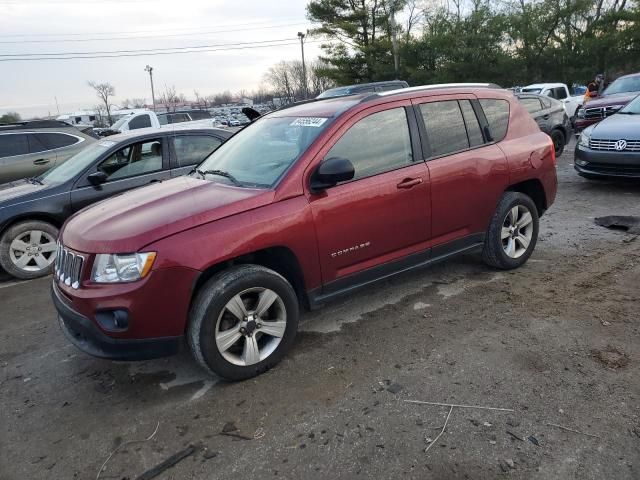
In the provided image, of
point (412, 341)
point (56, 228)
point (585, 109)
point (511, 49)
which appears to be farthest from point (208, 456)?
point (511, 49)

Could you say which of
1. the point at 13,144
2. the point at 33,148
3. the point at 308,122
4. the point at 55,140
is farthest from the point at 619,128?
the point at 13,144

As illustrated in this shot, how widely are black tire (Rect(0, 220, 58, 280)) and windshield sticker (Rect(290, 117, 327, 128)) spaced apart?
3625 mm

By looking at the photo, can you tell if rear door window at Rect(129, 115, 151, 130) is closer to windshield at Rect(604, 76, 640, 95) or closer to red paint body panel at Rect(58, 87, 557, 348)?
windshield at Rect(604, 76, 640, 95)

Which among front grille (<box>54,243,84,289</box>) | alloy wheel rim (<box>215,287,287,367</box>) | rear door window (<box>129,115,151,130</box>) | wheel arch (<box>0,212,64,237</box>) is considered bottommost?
alloy wheel rim (<box>215,287,287,367</box>)

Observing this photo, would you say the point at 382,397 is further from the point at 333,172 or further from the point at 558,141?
the point at 558,141

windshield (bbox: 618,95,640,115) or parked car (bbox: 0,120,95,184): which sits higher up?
parked car (bbox: 0,120,95,184)

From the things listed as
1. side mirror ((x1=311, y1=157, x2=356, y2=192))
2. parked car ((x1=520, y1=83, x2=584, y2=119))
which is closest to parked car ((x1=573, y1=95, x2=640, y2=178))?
side mirror ((x1=311, y1=157, x2=356, y2=192))

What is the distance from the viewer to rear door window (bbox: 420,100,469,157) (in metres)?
4.10

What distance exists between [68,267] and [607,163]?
24.5 ft

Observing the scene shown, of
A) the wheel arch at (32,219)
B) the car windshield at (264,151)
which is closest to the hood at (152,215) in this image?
the car windshield at (264,151)

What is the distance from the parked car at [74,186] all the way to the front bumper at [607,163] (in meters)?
5.97

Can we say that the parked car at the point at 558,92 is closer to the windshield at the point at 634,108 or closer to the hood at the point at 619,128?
the windshield at the point at 634,108

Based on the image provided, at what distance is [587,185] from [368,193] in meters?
6.44

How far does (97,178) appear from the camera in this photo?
5699 millimetres
